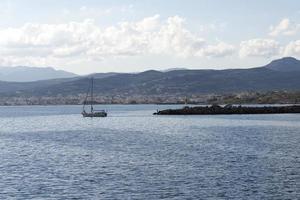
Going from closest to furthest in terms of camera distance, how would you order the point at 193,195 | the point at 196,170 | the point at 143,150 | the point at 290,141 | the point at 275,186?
the point at 193,195, the point at 275,186, the point at 196,170, the point at 143,150, the point at 290,141

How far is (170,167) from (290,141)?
3838cm

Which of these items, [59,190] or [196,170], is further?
[196,170]

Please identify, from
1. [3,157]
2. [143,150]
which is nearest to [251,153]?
[143,150]

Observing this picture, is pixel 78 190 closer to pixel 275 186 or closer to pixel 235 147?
pixel 275 186

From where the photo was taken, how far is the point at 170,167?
63.4m

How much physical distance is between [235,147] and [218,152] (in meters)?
7.88

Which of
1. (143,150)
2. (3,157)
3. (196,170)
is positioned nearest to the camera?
(196,170)

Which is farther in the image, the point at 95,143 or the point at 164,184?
the point at 95,143

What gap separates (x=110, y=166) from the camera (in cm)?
6475

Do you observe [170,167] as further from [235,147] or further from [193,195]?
[235,147]

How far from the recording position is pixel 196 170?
61.0 m

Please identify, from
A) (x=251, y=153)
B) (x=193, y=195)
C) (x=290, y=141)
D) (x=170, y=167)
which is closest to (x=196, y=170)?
(x=170, y=167)

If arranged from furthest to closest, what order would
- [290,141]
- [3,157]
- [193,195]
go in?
1. [290,141]
2. [3,157]
3. [193,195]

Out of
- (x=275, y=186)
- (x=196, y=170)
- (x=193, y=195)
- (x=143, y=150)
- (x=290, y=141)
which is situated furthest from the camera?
(x=290, y=141)
